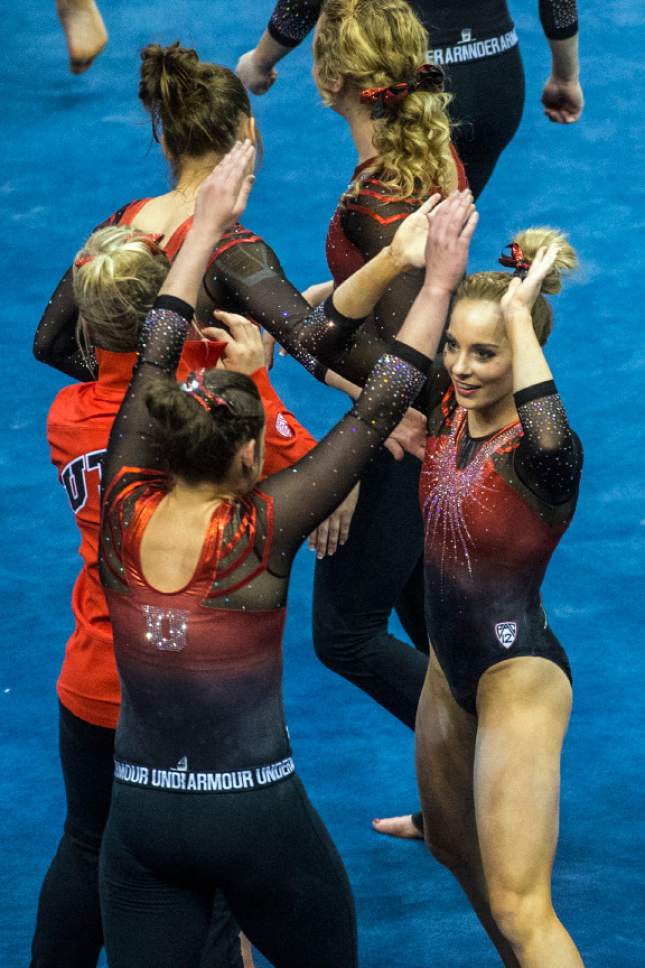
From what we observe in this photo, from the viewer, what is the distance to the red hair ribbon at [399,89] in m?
3.30

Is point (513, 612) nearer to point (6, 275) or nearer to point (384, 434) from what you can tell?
point (384, 434)

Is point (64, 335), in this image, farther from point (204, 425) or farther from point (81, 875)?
point (81, 875)

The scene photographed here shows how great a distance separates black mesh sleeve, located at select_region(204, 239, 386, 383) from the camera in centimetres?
296

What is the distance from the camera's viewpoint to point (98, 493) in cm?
300

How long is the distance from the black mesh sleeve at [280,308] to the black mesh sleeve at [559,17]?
214 centimetres

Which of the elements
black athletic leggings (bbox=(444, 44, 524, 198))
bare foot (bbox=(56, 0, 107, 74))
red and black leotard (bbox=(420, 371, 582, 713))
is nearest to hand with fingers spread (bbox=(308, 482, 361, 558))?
red and black leotard (bbox=(420, 371, 582, 713))

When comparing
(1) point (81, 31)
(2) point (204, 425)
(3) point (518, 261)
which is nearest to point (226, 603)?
(2) point (204, 425)

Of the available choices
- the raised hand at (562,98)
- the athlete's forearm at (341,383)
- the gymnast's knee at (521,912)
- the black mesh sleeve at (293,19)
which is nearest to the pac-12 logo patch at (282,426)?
the athlete's forearm at (341,383)

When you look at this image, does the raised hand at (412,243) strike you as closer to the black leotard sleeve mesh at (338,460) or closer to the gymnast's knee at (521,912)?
the black leotard sleeve mesh at (338,460)

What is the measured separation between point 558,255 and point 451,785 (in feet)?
3.49

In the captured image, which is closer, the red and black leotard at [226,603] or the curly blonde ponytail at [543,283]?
the red and black leotard at [226,603]

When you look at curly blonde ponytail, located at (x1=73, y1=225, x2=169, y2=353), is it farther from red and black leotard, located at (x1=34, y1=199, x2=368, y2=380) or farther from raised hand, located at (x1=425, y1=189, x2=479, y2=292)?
raised hand, located at (x1=425, y1=189, x2=479, y2=292)

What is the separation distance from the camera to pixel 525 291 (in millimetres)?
2838

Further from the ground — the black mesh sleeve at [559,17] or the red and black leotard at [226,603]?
the black mesh sleeve at [559,17]
